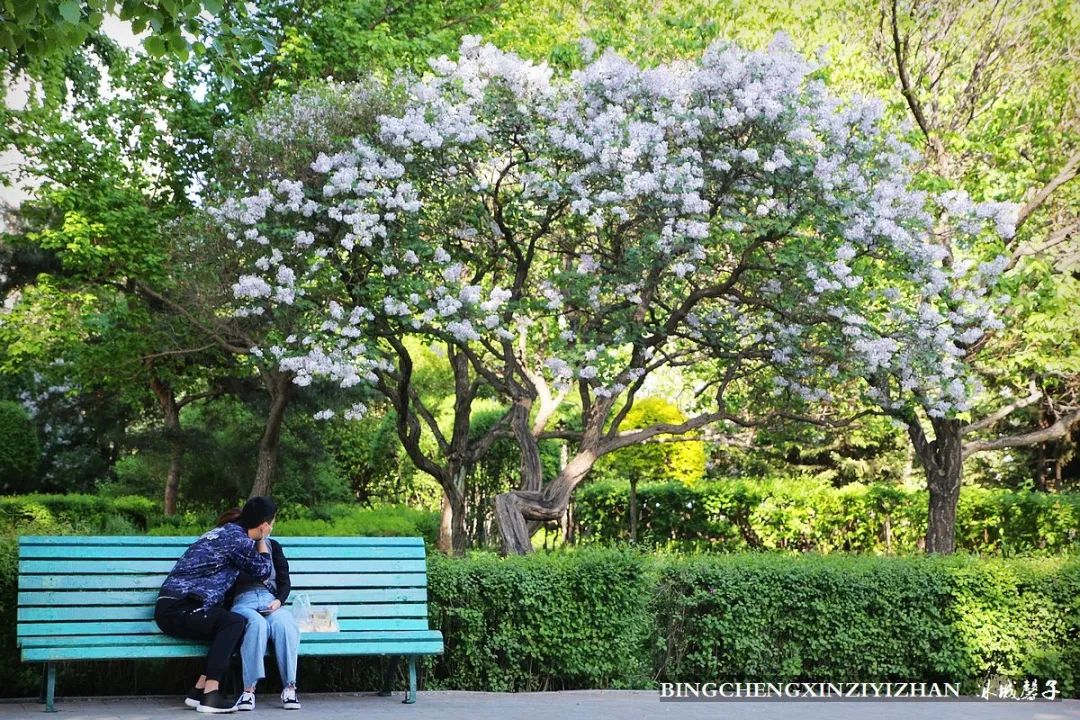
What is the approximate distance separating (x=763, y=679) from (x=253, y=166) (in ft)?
27.7

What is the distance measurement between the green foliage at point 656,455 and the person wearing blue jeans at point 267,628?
10.4m

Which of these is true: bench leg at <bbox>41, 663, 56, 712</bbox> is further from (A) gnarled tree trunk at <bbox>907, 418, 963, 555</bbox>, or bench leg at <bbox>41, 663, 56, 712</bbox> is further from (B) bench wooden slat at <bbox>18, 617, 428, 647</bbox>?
(A) gnarled tree trunk at <bbox>907, 418, 963, 555</bbox>

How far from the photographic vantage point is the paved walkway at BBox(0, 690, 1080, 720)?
6.82 meters

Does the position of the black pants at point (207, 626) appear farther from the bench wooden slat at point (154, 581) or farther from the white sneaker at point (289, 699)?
the white sneaker at point (289, 699)

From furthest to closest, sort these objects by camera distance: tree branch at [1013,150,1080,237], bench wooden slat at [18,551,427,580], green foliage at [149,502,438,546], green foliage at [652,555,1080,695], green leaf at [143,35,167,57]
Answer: green foliage at [149,502,438,546] < tree branch at [1013,150,1080,237] < green foliage at [652,555,1080,695] < green leaf at [143,35,167,57] < bench wooden slat at [18,551,427,580]

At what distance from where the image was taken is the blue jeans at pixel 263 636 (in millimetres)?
6852

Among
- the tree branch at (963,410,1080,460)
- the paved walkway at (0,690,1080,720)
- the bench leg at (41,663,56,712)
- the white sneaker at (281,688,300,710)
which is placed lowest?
the paved walkway at (0,690,1080,720)

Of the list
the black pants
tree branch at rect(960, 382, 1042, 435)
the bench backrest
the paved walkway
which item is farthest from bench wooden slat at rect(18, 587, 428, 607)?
tree branch at rect(960, 382, 1042, 435)

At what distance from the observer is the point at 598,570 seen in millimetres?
8109

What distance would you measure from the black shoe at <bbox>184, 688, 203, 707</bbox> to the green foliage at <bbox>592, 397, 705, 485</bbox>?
1081 cm

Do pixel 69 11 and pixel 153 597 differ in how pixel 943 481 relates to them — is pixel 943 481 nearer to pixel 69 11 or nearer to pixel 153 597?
pixel 153 597

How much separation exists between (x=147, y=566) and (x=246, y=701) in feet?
3.42

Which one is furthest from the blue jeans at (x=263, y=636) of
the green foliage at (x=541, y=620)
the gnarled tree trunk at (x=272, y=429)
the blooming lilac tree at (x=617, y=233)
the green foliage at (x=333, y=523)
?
the gnarled tree trunk at (x=272, y=429)

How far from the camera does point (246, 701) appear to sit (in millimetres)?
6840
